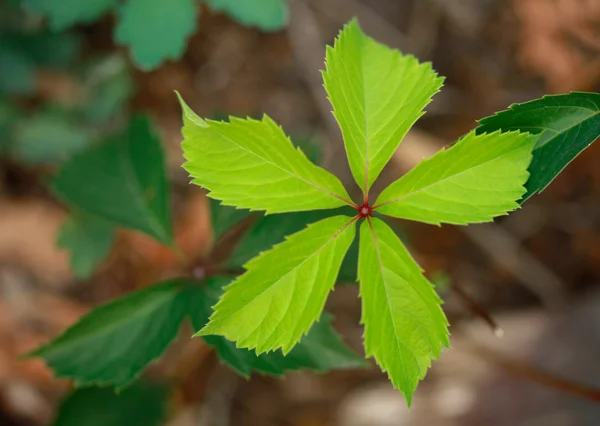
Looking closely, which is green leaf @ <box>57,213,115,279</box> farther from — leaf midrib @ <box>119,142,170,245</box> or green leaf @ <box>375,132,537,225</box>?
green leaf @ <box>375,132,537,225</box>

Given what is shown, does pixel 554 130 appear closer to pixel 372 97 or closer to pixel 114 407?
pixel 372 97

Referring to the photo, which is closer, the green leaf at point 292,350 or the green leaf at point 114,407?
the green leaf at point 292,350

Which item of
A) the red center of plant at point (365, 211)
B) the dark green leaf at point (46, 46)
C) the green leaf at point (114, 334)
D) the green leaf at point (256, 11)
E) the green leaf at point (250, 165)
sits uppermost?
the green leaf at point (256, 11)

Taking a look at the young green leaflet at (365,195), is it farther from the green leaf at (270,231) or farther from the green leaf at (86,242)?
the green leaf at (86,242)

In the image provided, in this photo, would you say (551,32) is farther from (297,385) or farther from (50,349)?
(50,349)

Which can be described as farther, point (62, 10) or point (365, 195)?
point (62, 10)

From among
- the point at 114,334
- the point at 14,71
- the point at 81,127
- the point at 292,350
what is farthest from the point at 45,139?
the point at 292,350

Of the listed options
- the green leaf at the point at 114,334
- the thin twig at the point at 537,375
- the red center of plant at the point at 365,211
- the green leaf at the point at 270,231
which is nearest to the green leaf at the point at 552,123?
the red center of plant at the point at 365,211
